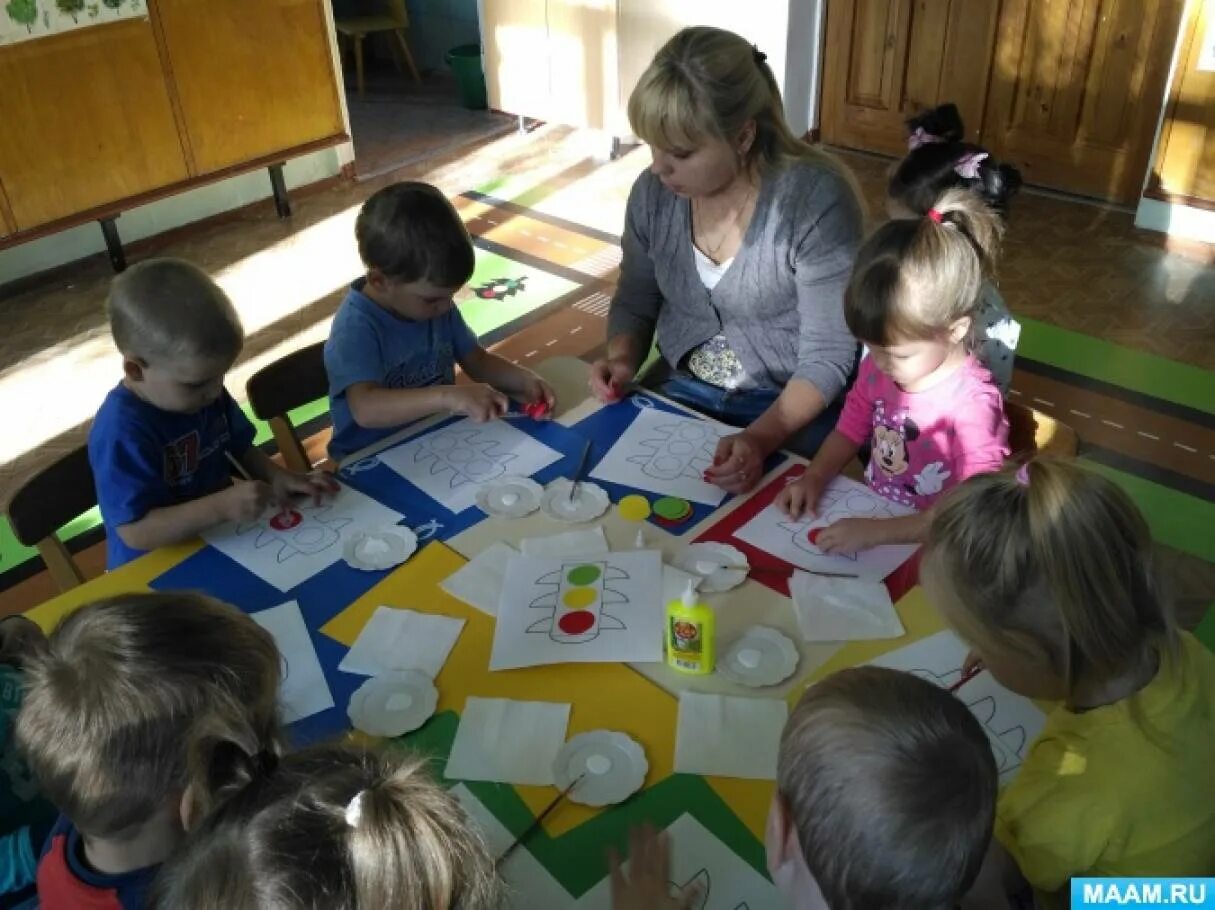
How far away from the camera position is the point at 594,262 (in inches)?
159

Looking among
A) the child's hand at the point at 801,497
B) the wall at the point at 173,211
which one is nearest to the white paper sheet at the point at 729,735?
the child's hand at the point at 801,497

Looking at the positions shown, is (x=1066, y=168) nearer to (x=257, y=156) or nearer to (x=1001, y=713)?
(x=257, y=156)

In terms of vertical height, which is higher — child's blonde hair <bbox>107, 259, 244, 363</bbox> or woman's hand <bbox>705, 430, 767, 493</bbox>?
child's blonde hair <bbox>107, 259, 244, 363</bbox>

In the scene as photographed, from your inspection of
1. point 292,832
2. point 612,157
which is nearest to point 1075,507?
point 292,832

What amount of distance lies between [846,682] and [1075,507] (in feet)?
0.98

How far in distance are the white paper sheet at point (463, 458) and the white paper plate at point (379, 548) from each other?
10 cm

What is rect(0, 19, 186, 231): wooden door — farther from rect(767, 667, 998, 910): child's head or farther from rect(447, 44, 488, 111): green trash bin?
rect(767, 667, 998, 910): child's head

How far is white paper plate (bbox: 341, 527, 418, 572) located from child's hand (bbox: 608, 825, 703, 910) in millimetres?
610

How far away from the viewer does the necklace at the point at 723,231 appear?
6.10 feet

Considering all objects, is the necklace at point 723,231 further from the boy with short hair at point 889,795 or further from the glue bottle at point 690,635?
the boy with short hair at point 889,795

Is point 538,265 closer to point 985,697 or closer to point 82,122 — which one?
point 82,122

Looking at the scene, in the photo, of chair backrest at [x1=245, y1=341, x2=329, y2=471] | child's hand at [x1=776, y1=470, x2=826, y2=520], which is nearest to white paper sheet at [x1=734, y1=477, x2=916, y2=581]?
child's hand at [x1=776, y1=470, x2=826, y2=520]

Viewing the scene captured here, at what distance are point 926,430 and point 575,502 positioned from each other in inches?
23.0

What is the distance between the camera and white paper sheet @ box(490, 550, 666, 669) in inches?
50.4
